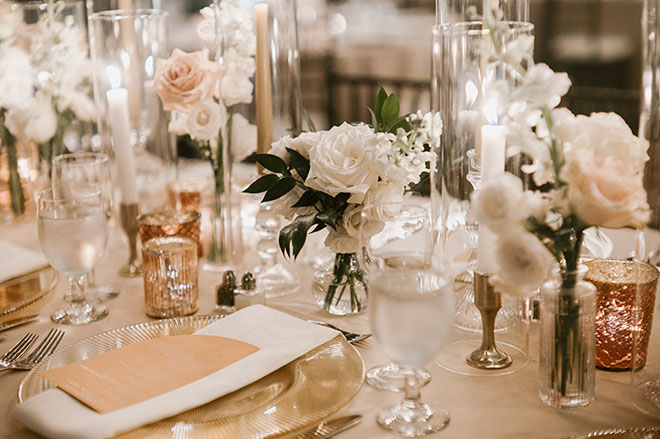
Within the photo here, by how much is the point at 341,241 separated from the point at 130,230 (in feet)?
1.76

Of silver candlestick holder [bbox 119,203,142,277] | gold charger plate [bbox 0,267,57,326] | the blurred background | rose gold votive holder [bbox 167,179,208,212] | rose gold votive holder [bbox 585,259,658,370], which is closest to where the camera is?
rose gold votive holder [bbox 585,259,658,370]

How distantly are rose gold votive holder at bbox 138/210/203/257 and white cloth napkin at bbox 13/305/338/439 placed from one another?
38 centimetres

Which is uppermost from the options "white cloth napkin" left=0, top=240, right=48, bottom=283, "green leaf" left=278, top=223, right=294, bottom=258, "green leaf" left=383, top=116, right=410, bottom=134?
"green leaf" left=383, top=116, right=410, bottom=134

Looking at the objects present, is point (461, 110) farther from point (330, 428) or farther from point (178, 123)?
point (178, 123)

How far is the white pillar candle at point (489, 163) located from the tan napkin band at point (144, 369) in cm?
33

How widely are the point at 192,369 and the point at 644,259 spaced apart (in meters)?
0.61

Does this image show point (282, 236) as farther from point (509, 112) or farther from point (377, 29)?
point (377, 29)

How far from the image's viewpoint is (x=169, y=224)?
146 centimetres

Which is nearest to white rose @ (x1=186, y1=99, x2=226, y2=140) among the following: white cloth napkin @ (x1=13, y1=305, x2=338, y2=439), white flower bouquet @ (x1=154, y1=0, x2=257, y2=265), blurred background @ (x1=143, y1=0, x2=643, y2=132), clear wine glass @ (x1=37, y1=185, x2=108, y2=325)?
white flower bouquet @ (x1=154, y1=0, x2=257, y2=265)

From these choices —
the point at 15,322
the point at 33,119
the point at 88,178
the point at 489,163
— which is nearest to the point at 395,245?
the point at 489,163

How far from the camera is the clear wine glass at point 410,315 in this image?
83 cm

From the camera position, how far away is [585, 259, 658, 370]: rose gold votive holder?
993 mm

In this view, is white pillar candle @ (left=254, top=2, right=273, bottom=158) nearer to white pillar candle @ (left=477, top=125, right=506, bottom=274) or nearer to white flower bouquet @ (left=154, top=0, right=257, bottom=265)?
white flower bouquet @ (left=154, top=0, right=257, bottom=265)

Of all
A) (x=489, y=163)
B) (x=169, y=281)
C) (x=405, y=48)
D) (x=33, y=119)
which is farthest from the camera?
(x=405, y=48)
